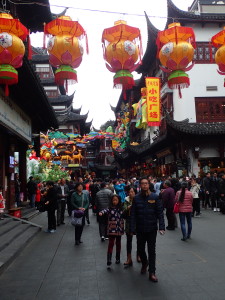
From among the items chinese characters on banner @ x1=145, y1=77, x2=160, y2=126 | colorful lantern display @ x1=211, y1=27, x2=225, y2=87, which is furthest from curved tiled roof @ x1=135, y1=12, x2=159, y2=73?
colorful lantern display @ x1=211, y1=27, x2=225, y2=87

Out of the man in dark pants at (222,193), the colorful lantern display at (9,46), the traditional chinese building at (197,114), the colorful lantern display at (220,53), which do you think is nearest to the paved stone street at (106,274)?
the colorful lantern display at (9,46)

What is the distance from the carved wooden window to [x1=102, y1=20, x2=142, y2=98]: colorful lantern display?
15130mm

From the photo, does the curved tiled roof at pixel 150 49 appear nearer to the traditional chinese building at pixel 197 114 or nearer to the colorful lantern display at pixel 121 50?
the traditional chinese building at pixel 197 114

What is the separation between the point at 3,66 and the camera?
600 centimetres

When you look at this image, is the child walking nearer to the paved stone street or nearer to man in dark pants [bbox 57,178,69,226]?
the paved stone street

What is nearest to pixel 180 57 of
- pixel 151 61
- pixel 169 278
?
pixel 169 278

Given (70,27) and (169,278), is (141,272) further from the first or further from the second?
(70,27)

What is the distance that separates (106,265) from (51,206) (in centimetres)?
445

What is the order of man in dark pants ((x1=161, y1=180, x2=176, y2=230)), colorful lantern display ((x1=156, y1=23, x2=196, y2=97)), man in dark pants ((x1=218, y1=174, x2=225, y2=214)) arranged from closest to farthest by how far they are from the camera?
1. colorful lantern display ((x1=156, y1=23, x2=196, y2=97))
2. man in dark pants ((x1=161, y1=180, x2=176, y2=230))
3. man in dark pants ((x1=218, y1=174, x2=225, y2=214))

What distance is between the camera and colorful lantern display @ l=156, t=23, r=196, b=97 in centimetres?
658

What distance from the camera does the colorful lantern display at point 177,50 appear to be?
6578mm

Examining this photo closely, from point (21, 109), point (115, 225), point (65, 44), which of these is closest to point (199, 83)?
point (21, 109)

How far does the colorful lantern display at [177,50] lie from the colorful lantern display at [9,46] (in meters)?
2.96

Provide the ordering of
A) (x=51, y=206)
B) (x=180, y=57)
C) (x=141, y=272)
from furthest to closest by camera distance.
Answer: (x=51, y=206) → (x=180, y=57) → (x=141, y=272)
